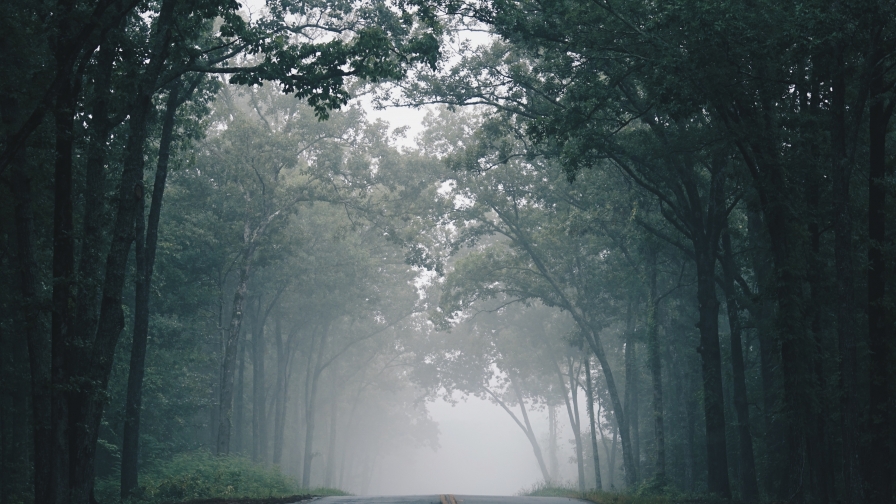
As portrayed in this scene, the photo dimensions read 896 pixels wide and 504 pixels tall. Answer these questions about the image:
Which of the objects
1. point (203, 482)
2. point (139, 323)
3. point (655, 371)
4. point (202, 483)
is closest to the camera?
point (139, 323)

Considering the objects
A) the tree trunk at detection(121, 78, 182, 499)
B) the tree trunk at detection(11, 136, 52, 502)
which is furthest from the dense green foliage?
the tree trunk at detection(11, 136, 52, 502)

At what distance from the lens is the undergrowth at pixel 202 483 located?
66.4 ft

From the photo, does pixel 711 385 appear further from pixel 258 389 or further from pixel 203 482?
pixel 258 389

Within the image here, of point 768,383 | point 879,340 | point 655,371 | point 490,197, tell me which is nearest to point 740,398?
point 768,383

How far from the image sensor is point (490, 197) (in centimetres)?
3441

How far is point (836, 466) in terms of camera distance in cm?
2175

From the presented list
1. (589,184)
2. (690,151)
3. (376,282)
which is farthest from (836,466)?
(376,282)

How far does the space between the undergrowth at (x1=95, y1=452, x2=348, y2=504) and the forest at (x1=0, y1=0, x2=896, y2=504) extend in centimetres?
17

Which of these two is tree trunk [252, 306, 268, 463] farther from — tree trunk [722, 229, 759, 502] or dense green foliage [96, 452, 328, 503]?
tree trunk [722, 229, 759, 502]

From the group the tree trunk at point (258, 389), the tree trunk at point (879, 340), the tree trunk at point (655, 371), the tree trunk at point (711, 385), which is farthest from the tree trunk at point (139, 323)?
the tree trunk at point (258, 389)

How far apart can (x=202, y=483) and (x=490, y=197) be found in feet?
59.9

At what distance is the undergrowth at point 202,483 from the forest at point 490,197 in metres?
0.17

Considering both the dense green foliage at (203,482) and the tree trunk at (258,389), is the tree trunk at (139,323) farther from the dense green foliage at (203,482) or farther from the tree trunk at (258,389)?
the tree trunk at (258,389)

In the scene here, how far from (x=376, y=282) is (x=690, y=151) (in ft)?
96.9
